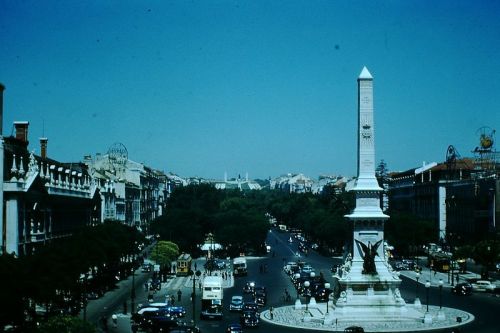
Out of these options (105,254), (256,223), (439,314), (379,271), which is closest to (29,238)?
(105,254)

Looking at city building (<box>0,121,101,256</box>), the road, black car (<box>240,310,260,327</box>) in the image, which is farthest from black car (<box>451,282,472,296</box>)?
city building (<box>0,121,101,256</box>)

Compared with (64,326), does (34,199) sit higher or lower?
higher

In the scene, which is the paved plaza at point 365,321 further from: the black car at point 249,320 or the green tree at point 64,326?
the green tree at point 64,326

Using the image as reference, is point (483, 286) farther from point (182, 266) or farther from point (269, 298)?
point (182, 266)

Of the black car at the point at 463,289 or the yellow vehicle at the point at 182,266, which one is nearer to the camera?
the black car at the point at 463,289

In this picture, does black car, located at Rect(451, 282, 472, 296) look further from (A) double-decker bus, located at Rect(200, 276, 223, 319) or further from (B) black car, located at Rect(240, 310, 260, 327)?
(B) black car, located at Rect(240, 310, 260, 327)

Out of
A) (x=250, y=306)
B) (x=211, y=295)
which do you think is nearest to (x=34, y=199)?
(x=211, y=295)

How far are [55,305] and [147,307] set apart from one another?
5.59 m

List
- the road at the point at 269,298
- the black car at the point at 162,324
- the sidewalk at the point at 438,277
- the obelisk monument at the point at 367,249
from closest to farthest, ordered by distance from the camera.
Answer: the black car at the point at 162,324, the road at the point at 269,298, the obelisk monument at the point at 367,249, the sidewalk at the point at 438,277

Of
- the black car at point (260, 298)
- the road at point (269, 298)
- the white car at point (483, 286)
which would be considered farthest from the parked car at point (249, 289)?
the white car at point (483, 286)

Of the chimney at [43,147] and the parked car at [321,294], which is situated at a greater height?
the chimney at [43,147]

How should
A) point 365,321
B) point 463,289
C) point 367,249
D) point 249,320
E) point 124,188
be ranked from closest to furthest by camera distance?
point 249,320
point 365,321
point 367,249
point 463,289
point 124,188

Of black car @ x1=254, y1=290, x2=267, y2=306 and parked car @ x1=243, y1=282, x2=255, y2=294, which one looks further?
parked car @ x1=243, y1=282, x2=255, y2=294

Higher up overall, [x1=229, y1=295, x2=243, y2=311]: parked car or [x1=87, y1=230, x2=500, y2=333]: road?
[x1=229, y1=295, x2=243, y2=311]: parked car
